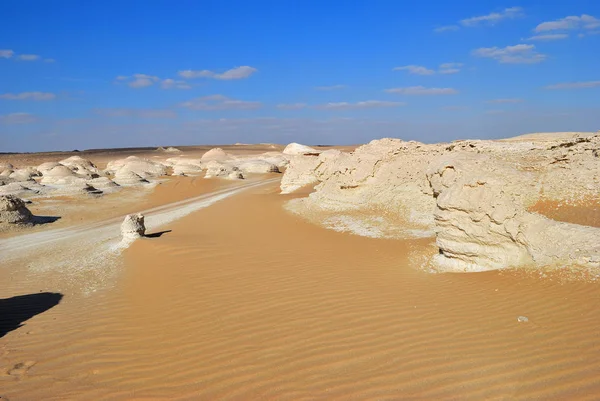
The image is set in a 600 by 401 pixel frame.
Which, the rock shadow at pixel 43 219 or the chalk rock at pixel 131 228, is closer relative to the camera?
the chalk rock at pixel 131 228

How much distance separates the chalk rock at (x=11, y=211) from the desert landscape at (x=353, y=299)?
4075mm

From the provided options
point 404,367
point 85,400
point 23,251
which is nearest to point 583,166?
point 404,367

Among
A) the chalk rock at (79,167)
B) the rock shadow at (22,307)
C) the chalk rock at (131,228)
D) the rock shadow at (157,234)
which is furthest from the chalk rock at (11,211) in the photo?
the chalk rock at (79,167)

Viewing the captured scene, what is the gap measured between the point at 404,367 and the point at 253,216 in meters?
11.6

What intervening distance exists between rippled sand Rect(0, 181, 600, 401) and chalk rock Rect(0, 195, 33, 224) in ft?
34.0

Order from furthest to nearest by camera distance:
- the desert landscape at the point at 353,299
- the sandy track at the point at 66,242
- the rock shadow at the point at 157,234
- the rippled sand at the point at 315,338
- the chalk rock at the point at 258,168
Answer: the chalk rock at the point at 258,168 < the rock shadow at the point at 157,234 < the sandy track at the point at 66,242 < the desert landscape at the point at 353,299 < the rippled sand at the point at 315,338

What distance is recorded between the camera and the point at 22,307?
24.8ft

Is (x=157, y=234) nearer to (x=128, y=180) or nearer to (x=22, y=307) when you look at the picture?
(x=22, y=307)

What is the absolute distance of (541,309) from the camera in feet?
17.0

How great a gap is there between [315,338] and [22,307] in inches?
225

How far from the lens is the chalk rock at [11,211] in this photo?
1705cm

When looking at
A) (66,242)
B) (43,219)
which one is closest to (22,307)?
(66,242)

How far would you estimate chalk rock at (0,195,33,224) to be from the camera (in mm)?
17047

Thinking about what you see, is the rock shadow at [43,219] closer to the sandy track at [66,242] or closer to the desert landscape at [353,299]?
the sandy track at [66,242]
